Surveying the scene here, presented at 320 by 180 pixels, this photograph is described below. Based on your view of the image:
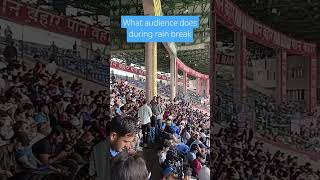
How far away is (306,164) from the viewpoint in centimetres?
335

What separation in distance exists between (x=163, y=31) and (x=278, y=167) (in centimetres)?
316

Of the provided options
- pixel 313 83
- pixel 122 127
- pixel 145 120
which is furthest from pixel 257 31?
pixel 145 120

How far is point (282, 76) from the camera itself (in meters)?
3.36

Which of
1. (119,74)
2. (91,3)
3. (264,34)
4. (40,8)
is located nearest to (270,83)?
(264,34)

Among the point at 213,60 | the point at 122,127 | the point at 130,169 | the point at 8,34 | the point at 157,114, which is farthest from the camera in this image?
the point at 157,114

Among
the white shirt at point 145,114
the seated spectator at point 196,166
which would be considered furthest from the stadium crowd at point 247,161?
the white shirt at point 145,114

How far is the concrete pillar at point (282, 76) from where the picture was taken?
3354 mm

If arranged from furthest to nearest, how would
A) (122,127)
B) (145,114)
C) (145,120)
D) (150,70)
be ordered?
1. (150,70)
2. (145,114)
3. (145,120)
4. (122,127)

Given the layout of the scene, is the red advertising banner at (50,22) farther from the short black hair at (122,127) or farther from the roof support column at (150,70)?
the roof support column at (150,70)

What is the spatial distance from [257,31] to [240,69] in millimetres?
334

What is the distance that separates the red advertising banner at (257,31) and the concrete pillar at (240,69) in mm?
77

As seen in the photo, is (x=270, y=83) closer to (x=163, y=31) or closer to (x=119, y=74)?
(x=163, y=31)

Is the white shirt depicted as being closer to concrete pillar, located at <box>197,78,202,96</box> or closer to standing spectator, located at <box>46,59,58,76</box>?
standing spectator, located at <box>46,59,58,76</box>

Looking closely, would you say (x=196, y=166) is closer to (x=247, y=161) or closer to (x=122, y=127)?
(x=247, y=161)
